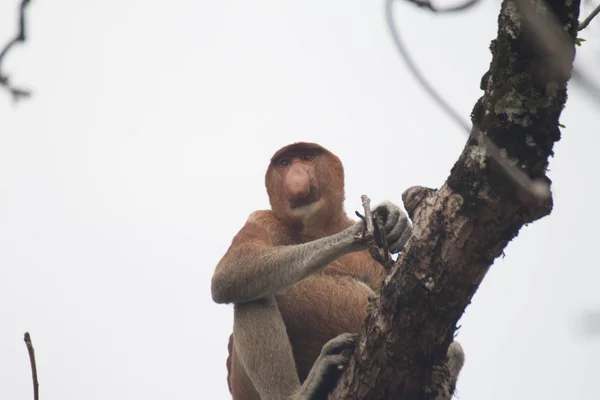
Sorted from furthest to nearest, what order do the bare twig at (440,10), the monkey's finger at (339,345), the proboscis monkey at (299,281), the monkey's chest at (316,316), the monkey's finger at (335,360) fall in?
the monkey's chest at (316,316)
the proboscis monkey at (299,281)
the monkey's finger at (339,345)
the monkey's finger at (335,360)
the bare twig at (440,10)

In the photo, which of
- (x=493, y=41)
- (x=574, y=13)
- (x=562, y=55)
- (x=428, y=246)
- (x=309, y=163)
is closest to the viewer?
(x=562, y=55)

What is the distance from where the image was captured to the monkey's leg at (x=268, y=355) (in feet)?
16.1

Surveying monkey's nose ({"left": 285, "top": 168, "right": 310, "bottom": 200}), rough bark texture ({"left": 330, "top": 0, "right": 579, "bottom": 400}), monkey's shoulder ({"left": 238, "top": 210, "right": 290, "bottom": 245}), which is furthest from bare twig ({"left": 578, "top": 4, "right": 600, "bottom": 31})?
monkey's shoulder ({"left": 238, "top": 210, "right": 290, "bottom": 245})

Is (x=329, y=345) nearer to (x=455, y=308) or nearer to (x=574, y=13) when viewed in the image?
(x=455, y=308)

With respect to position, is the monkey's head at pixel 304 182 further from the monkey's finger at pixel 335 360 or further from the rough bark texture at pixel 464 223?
the rough bark texture at pixel 464 223

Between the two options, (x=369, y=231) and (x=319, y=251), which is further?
(x=319, y=251)

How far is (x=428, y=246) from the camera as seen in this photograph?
136 inches

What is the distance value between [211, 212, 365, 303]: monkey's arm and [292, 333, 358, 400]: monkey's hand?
63 centimetres

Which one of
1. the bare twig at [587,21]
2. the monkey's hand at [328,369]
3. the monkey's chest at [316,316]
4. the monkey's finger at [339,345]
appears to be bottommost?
the monkey's hand at [328,369]

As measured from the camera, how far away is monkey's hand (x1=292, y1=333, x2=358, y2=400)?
4500 millimetres

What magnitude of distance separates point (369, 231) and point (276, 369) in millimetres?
1463

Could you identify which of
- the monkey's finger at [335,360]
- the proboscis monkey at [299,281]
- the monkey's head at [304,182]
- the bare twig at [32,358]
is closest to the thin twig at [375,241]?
the proboscis monkey at [299,281]

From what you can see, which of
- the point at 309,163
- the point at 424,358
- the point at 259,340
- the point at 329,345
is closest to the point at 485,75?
the point at 424,358

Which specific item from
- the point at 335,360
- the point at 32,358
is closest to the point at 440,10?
the point at 32,358
